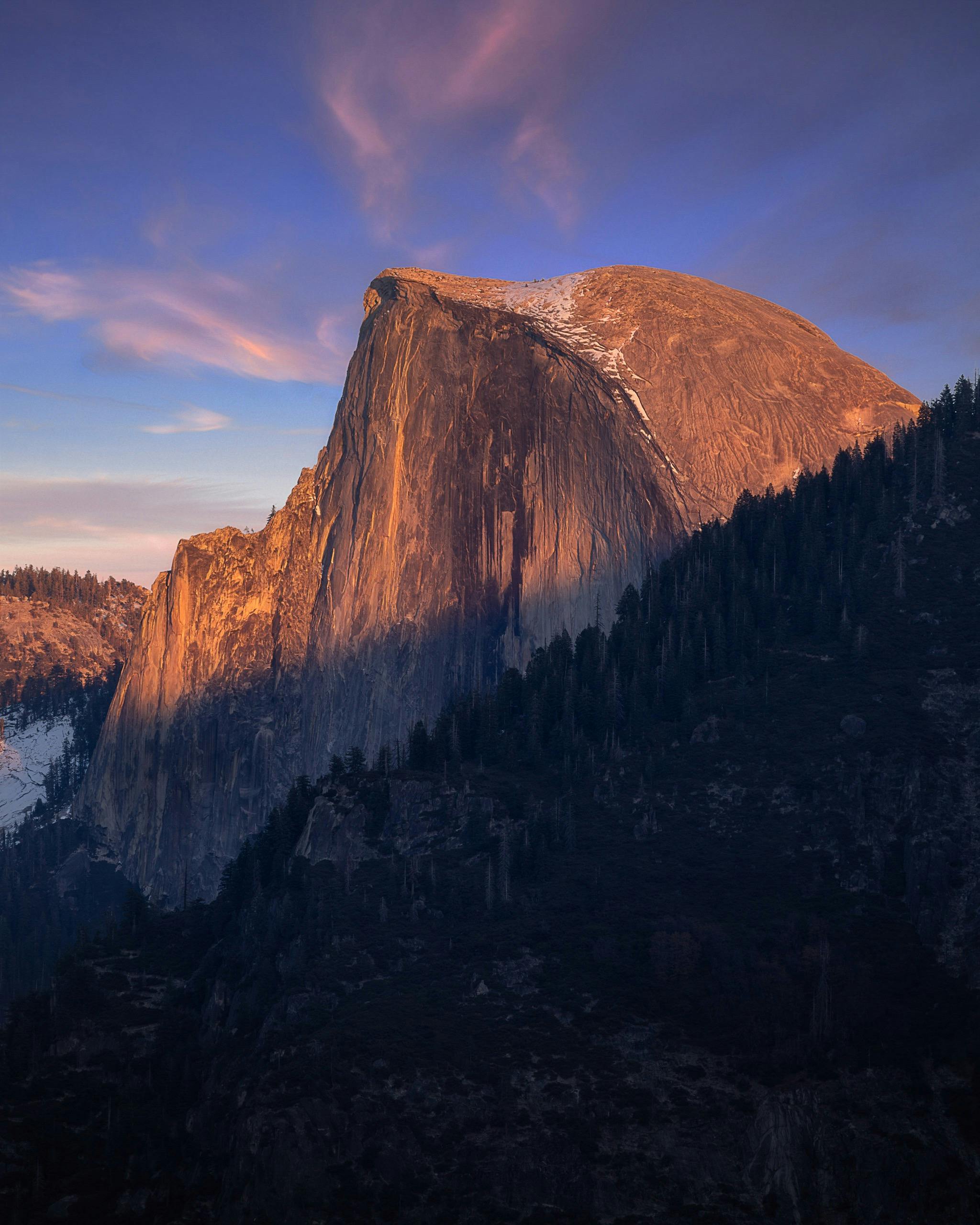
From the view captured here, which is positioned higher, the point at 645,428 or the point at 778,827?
the point at 645,428

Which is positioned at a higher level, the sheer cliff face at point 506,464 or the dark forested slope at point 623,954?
the sheer cliff face at point 506,464

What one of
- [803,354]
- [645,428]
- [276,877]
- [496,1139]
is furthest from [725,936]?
[803,354]

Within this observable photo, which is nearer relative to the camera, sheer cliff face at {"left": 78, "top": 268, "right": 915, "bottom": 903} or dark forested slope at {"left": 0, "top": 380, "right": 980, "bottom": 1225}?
dark forested slope at {"left": 0, "top": 380, "right": 980, "bottom": 1225}

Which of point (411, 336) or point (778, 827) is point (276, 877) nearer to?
point (778, 827)

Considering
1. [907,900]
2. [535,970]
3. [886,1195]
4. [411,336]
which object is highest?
[411,336]

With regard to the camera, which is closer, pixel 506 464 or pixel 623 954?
pixel 623 954
